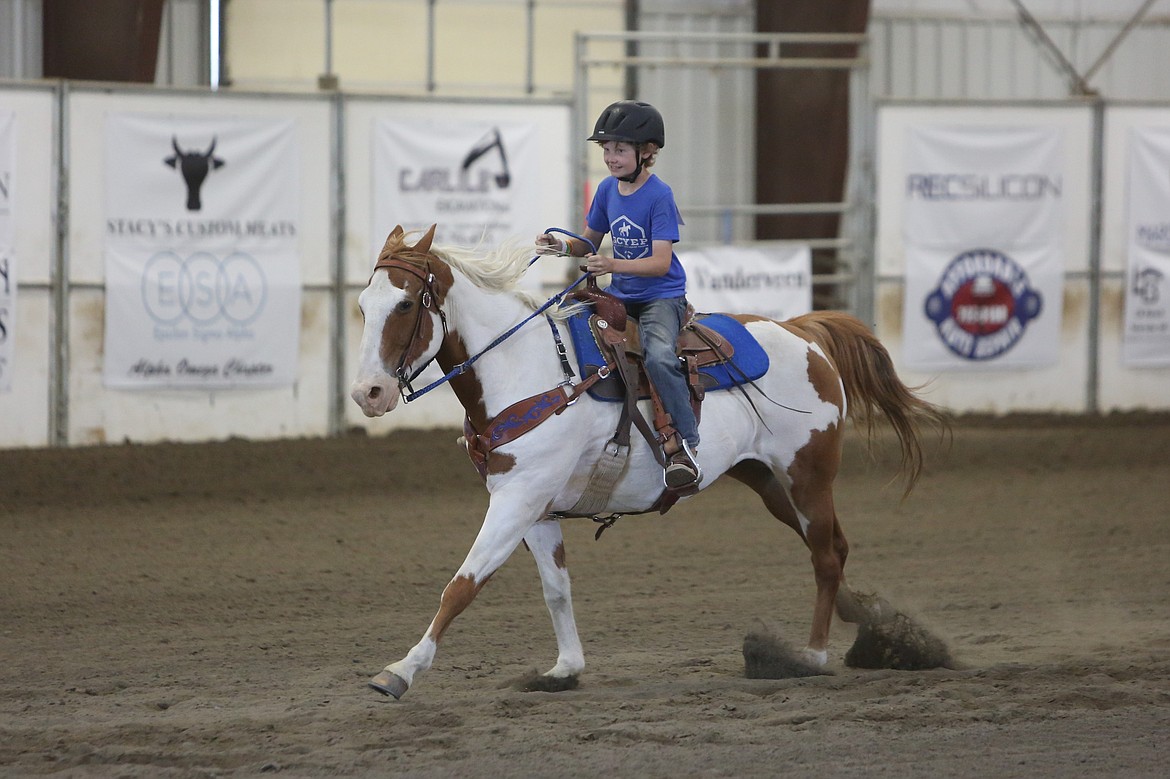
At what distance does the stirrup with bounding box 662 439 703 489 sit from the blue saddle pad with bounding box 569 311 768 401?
0.31 meters

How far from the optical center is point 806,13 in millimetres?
13641

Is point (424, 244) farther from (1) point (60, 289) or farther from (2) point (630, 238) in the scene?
(1) point (60, 289)

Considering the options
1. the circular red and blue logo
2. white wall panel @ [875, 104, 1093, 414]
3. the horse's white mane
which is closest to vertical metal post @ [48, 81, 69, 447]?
the horse's white mane

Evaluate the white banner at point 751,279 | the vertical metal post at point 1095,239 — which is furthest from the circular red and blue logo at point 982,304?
the white banner at point 751,279

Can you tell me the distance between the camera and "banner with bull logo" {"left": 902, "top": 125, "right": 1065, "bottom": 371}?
12430mm

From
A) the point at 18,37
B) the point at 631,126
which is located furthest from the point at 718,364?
the point at 18,37

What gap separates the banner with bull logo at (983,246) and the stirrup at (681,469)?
7795mm

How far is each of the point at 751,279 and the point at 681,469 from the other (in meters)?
7.13

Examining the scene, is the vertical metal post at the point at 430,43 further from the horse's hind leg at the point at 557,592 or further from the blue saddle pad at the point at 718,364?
the horse's hind leg at the point at 557,592

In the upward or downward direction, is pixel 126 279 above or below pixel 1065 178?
below

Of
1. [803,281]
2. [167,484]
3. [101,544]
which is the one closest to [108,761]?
[101,544]

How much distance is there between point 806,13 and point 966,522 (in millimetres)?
6825

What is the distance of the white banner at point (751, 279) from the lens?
1173cm

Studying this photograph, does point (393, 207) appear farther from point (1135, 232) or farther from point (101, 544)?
point (1135, 232)
